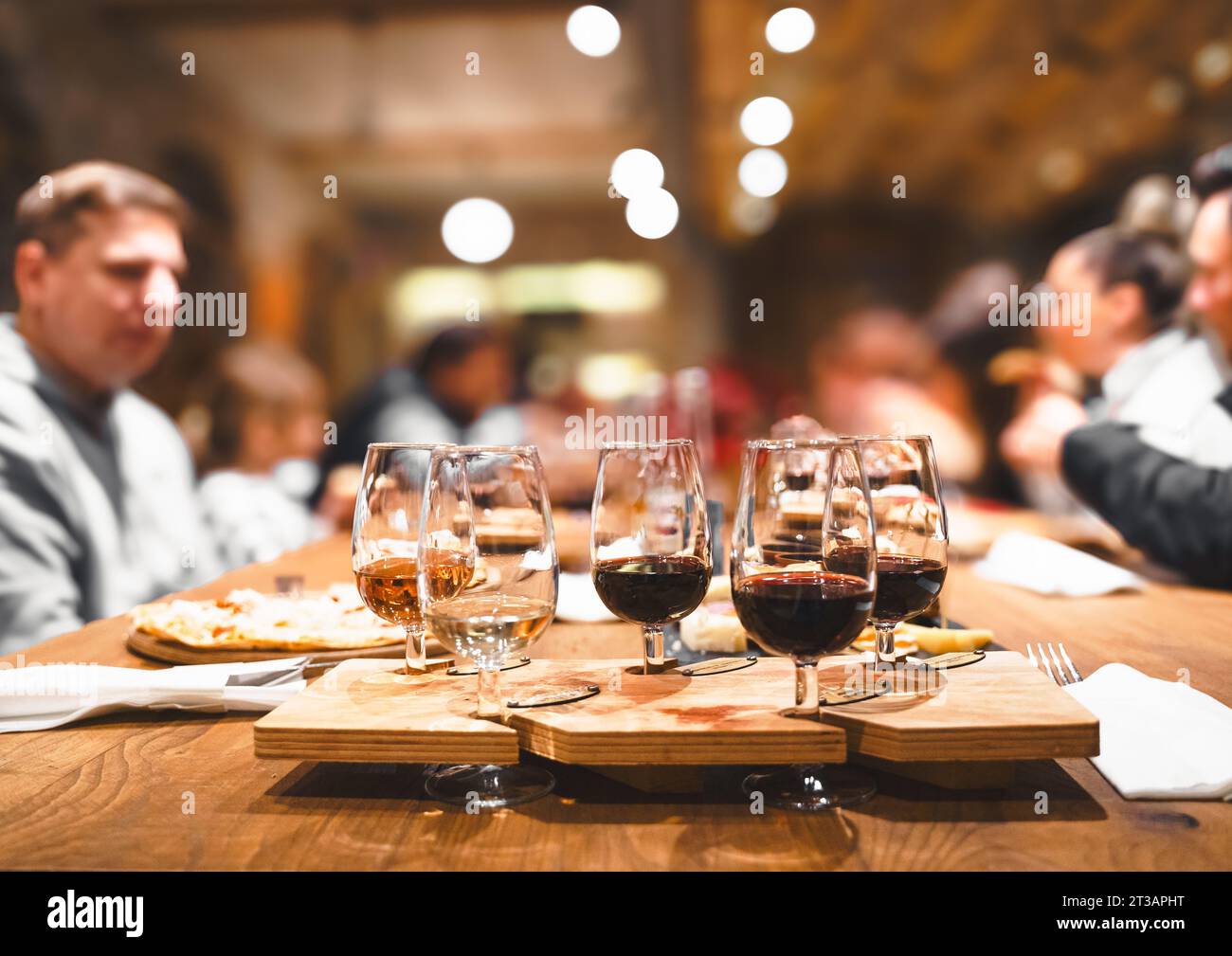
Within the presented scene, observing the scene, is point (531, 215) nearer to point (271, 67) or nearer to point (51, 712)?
point (271, 67)

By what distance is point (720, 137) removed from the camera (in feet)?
19.7

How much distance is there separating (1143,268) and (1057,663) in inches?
99.7

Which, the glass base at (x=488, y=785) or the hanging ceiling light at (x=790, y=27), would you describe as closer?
the glass base at (x=488, y=785)

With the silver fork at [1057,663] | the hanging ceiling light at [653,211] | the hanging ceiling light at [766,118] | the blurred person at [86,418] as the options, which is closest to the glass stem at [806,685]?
the silver fork at [1057,663]

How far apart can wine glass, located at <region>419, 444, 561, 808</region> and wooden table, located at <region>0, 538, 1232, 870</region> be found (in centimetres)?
5

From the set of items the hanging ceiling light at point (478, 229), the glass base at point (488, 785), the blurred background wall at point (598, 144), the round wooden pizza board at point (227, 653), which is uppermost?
the blurred background wall at point (598, 144)

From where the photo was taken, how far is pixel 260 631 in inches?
46.3

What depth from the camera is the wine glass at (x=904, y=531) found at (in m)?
0.90

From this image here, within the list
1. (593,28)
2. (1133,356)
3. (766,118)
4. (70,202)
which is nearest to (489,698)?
(70,202)

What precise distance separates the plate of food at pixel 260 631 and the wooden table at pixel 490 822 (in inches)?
7.9

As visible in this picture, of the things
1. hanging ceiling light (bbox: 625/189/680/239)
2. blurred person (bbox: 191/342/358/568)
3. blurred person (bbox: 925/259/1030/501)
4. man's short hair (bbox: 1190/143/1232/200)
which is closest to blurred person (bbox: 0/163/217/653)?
blurred person (bbox: 191/342/358/568)

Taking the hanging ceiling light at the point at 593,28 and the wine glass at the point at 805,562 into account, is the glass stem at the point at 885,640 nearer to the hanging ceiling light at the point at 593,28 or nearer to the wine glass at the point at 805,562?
the wine glass at the point at 805,562

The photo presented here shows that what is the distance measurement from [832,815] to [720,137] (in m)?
5.79
